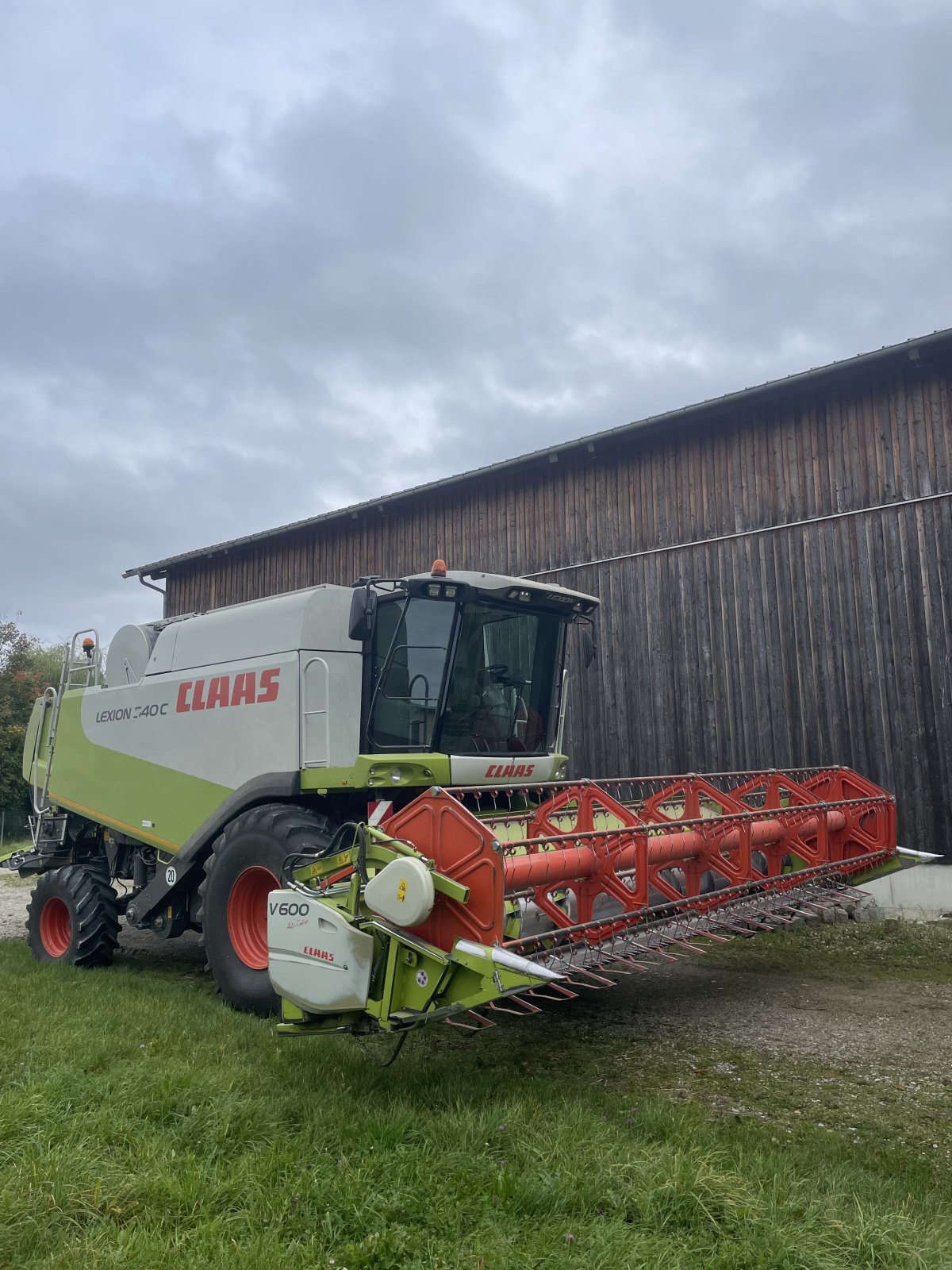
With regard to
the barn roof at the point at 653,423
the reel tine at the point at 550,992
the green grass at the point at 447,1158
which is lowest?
the green grass at the point at 447,1158

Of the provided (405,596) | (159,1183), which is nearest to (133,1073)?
(159,1183)

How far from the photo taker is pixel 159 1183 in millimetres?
3312

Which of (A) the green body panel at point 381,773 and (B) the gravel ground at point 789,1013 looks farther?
(A) the green body panel at point 381,773

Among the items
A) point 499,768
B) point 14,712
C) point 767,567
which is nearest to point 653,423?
point 767,567

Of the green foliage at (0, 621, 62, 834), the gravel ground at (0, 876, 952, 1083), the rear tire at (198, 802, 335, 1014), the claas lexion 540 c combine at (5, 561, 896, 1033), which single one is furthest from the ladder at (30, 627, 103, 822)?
the green foliage at (0, 621, 62, 834)

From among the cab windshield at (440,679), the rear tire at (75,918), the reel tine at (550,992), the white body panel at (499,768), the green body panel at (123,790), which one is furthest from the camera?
the rear tire at (75,918)

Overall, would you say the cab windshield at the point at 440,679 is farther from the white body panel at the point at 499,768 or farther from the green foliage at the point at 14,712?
the green foliage at the point at 14,712

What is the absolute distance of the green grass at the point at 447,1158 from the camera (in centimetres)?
296

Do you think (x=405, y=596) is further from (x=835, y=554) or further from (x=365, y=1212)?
(x=835, y=554)

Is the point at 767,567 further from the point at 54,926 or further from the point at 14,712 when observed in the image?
the point at 14,712

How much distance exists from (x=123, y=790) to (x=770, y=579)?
24.1 feet

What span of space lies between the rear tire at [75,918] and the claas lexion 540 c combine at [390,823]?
0.07 feet

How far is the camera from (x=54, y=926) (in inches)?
331

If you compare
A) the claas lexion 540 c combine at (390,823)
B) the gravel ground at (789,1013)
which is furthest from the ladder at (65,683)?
the gravel ground at (789,1013)
